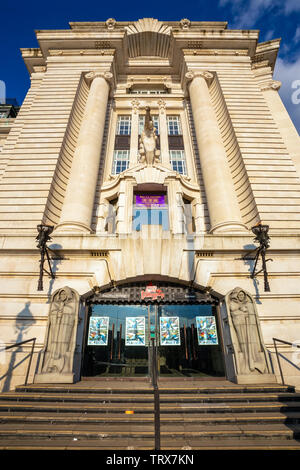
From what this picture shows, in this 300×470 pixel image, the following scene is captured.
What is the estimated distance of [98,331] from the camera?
10.2m

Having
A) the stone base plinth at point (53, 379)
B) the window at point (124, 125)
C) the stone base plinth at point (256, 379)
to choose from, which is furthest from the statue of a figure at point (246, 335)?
the window at point (124, 125)

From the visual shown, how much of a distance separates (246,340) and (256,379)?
1207mm

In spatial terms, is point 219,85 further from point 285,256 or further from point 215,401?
point 215,401

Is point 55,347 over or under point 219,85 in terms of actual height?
under

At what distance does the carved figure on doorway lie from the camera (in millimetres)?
8312

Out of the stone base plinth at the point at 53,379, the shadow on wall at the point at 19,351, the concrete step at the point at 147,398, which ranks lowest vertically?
the concrete step at the point at 147,398

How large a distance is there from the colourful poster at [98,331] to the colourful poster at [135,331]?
92 centimetres

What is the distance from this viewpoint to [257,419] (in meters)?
5.45

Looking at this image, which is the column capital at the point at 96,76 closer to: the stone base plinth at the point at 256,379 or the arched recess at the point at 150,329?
the arched recess at the point at 150,329

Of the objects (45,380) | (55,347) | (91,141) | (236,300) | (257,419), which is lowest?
(257,419)

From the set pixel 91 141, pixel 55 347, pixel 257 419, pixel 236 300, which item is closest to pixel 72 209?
pixel 91 141

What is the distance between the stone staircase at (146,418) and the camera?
476cm

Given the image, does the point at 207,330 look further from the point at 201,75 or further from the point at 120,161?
the point at 201,75

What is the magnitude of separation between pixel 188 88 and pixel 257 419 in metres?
22.1
